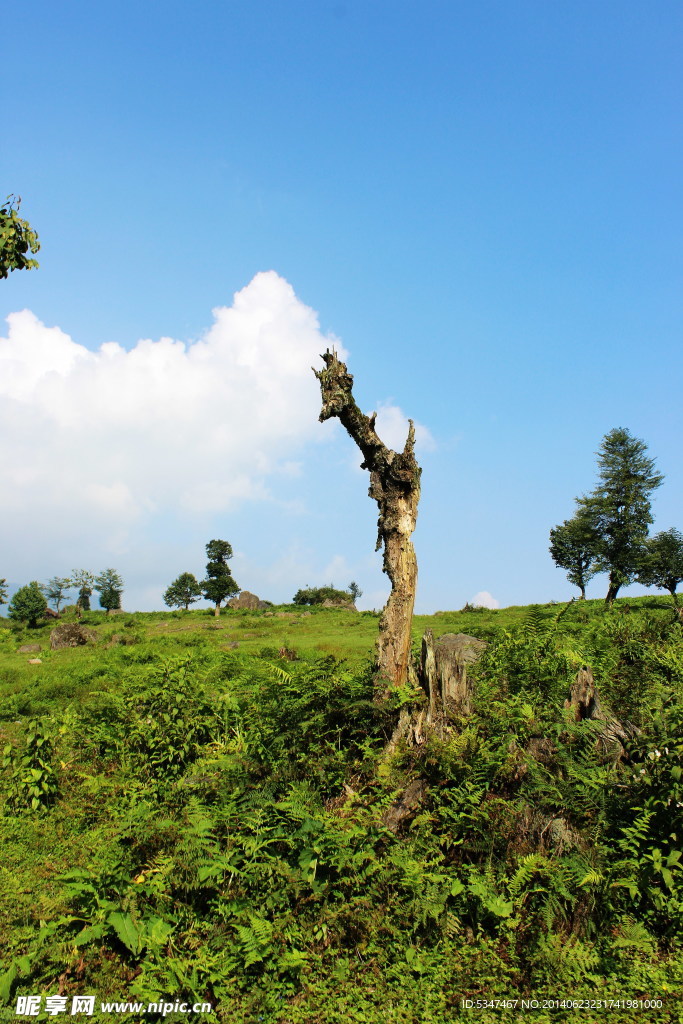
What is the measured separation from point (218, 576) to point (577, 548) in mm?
35238

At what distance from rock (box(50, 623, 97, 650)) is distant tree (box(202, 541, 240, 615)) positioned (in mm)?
28162

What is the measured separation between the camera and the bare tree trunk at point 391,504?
9.97m

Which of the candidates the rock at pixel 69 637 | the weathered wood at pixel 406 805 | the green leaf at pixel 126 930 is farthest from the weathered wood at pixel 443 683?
the rock at pixel 69 637

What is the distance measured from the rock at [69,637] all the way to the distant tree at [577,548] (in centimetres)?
3672

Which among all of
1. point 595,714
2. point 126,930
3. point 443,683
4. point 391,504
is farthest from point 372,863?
point 391,504

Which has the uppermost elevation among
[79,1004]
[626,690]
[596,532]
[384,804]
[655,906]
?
[596,532]

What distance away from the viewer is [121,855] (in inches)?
296

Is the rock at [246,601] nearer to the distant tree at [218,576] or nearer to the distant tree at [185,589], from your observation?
the distant tree at [218,576]

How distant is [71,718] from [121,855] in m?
5.50

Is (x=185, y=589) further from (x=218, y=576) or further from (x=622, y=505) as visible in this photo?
(x=622, y=505)

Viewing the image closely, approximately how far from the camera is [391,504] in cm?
1062

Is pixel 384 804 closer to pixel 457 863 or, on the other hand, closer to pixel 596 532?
pixel 457 863

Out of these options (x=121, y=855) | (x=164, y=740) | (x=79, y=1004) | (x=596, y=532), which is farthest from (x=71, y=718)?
(x=596, y=532)

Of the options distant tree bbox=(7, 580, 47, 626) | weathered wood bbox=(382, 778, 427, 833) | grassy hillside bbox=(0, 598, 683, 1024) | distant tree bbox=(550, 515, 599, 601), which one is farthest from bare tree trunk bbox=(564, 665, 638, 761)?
distant tree bbox=(7, 580, 47, 626)
